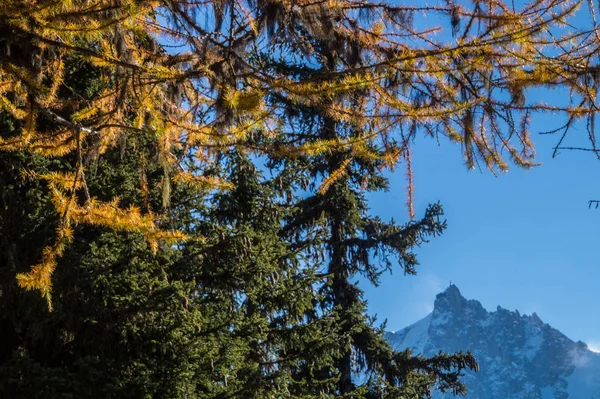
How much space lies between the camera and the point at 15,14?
2.73 m

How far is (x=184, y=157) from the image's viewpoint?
657cm

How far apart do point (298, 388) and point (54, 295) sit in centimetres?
368

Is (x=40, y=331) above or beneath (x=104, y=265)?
beneath

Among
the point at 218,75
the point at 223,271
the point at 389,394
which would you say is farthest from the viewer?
the point at 389,394

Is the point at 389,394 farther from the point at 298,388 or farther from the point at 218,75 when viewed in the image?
the point at 218,75

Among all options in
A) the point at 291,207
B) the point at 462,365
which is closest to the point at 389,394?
the point at 462,365

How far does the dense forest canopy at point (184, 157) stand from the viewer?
3.16 metres

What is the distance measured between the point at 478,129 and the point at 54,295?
12.9 feet

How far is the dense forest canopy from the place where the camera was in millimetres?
3164

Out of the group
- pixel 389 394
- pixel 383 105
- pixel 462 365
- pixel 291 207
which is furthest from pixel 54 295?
pixel 462 365

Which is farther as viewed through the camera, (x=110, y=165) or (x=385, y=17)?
(x=110, y=165)

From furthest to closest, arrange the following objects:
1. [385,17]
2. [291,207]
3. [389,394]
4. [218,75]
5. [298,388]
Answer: [389,394]
[298,388]
[291,207]
[385,17]
[218,75]

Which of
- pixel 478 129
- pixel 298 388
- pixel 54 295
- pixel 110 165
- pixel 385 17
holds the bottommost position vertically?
pixel 298 388

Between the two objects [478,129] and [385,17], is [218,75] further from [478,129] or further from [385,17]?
[478,129]
